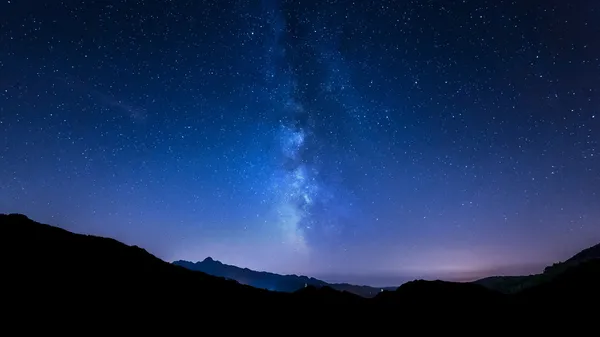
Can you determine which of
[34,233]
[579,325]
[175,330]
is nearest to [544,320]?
[579,325]

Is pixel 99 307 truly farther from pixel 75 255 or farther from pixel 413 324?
pixel 413 324

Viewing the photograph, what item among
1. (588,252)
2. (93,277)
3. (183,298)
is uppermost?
(588,252)

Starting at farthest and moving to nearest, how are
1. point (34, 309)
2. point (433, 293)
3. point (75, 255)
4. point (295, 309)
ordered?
point (433, 293) → point (295, 309) → point (75, 255) → point (34, 309)

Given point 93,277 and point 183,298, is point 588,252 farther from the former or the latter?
point 93,277

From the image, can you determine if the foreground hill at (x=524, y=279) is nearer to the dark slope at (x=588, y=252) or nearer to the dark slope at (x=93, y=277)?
the dark slope at (x=588, y=252)

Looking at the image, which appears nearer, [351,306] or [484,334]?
[484,334]

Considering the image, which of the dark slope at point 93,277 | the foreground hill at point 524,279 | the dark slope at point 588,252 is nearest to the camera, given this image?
the dark slope at point 93,277

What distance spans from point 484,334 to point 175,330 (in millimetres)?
22411

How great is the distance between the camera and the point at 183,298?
25484 millimetres

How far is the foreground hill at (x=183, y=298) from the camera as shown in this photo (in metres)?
19.0

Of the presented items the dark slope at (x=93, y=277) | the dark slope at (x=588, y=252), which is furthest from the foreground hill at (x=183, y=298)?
the dark slope at (x=588, y=252)

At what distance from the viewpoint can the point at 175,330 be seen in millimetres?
19828

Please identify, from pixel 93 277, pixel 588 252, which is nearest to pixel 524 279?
pixel 588 252

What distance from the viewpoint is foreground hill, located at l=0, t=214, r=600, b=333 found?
1897cm
